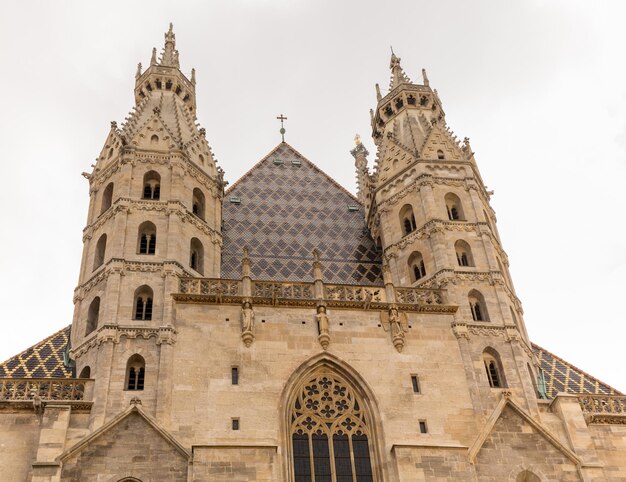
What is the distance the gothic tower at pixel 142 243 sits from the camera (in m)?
18.5

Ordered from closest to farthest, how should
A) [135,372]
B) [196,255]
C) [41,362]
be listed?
1. [135,372]
2. [41,362]
3. [196,255]

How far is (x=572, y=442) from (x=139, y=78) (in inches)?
784

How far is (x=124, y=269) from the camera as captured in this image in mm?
20188

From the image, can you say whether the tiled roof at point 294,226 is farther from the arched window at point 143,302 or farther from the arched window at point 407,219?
the arched window at point 143,302

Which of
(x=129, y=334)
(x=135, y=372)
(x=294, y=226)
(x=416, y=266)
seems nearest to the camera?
(x=135, y=372)

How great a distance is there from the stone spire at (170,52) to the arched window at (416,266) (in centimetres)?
1238

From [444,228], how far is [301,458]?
8.80 meters

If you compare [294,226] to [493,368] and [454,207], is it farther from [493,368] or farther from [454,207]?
[493,368]

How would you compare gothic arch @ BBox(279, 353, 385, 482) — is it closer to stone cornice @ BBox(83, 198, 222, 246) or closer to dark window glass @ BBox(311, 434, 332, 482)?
dark window glass @ BBox(311, 434, 332, 482)

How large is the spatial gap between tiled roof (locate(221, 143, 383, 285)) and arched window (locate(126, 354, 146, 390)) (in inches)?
192

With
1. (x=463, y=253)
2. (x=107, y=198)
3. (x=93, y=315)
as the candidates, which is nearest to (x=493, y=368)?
(x=463, y=253)

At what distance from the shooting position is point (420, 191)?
80.2 feet

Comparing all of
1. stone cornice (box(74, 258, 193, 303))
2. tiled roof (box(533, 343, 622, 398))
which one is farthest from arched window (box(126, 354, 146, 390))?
tiled roof (box(533, 343, 622, 398))

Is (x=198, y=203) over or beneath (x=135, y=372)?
over
